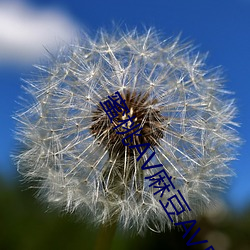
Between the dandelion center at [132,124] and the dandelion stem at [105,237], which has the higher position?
the dandelion center at [132,124]

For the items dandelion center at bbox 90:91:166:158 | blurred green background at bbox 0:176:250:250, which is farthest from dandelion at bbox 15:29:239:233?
blurred green background at bbox 0:176:250:250

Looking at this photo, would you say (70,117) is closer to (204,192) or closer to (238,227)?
(204,192)

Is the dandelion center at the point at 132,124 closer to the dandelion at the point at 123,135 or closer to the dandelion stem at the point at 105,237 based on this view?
the dandelion at the point at 123,135

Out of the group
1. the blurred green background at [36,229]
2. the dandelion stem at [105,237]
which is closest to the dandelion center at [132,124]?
the dandelion stem at [105,237]

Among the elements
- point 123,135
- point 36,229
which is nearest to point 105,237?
point 123,135

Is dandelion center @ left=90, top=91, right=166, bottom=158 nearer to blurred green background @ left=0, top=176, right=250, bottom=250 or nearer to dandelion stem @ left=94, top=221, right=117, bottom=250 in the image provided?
dandelion stem @ left=94, top=221, right=117, bottom=250

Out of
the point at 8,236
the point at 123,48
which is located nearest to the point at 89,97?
the point at 123,48
